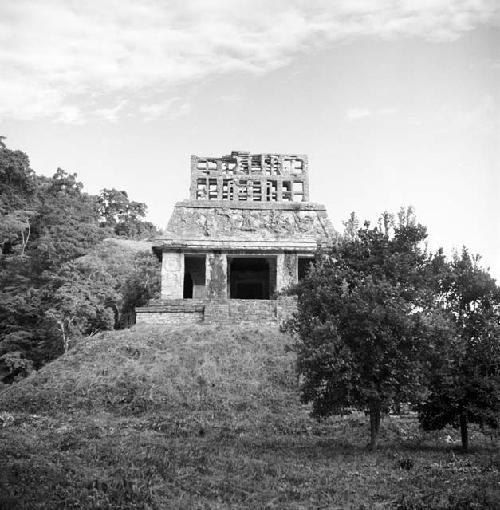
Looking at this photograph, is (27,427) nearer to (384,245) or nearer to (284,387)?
(284,387)

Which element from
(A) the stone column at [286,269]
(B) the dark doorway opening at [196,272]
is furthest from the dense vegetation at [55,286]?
(A) the stone column at [286,269]

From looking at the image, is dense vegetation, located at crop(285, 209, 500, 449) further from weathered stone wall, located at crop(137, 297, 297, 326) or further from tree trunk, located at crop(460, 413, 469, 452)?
weathered stone wall, located at crop(137, 297, 297, 326)

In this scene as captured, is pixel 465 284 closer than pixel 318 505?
No

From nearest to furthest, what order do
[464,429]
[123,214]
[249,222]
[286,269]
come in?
[464,429]
[286,269]
[249,222]
[123,214]

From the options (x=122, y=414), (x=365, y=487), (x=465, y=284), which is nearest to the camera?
(x=365, y=487)

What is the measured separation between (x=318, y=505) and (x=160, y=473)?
3.43m

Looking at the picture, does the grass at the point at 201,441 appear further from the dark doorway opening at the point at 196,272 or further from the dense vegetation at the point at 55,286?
the dense vegetation at the point at 55,286

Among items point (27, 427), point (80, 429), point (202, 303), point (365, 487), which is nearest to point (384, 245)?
point (365, 487)

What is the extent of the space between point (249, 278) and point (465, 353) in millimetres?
22848

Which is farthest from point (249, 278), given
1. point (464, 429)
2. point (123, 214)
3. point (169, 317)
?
point (123, 214)

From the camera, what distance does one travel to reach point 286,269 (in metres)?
32.5

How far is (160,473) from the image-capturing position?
13.5 metres

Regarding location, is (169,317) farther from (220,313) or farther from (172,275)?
(172,275)

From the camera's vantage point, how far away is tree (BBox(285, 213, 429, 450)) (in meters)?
15.7
